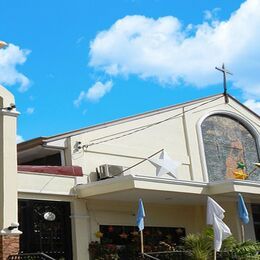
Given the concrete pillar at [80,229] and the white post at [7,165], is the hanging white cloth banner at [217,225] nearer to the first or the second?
the concrete pillar at [80,229]

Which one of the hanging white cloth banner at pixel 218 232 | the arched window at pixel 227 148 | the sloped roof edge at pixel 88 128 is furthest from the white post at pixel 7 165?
the arched window at pixel 227 148

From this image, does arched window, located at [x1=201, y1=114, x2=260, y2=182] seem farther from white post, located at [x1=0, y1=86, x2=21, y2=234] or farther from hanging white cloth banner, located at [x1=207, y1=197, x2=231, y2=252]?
white post, located at [x1=0, y1=86, x2=21, y2=234]

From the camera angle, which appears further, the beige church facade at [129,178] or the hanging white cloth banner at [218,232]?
the beige church facade at [129,178]

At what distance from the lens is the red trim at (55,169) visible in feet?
60.3

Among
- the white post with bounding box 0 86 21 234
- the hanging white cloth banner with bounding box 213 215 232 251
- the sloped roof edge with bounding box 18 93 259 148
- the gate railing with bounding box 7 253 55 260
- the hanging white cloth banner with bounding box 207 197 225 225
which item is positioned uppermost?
the sloped roof edge with bounding box 18 93 259 148

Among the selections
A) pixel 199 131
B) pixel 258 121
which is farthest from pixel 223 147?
pixel 258 121

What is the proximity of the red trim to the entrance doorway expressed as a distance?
1.00m

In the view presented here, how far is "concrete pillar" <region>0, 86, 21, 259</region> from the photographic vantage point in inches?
584

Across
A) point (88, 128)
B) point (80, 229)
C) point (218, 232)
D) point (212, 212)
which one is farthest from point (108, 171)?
point (218, 232)

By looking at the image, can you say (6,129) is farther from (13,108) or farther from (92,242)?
(92,242)

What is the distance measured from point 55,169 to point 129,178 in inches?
105

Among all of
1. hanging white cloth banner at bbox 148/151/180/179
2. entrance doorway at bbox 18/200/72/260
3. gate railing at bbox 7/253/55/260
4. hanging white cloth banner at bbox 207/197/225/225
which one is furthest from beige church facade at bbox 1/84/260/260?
hanging white cloth banner at bbox 207/197/225/225

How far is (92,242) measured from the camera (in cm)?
1916

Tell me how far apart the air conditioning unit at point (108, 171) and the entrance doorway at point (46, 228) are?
1558 millimetres
